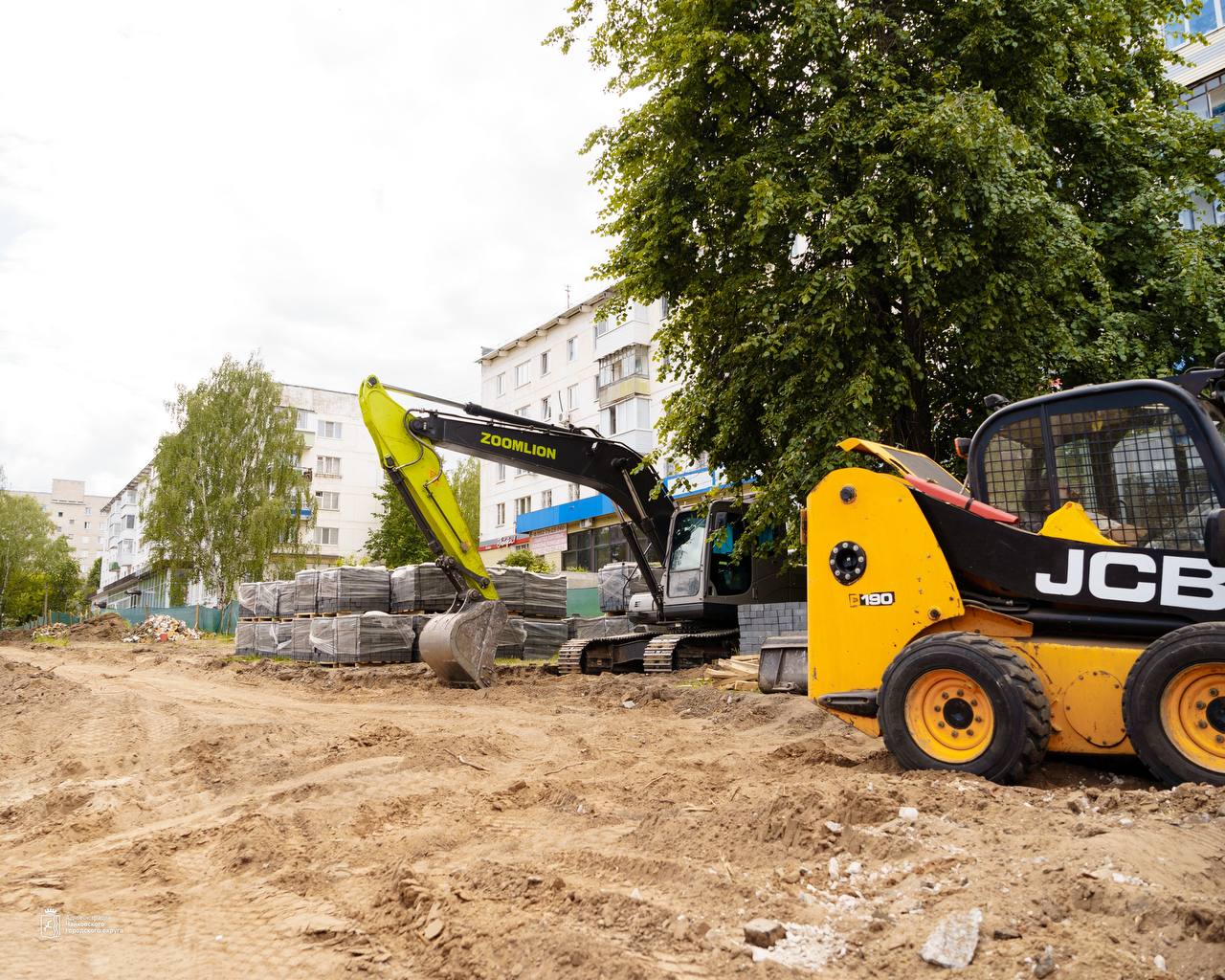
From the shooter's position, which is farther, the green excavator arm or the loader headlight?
the green excavator arm

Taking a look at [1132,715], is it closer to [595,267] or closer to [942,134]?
[942,134]

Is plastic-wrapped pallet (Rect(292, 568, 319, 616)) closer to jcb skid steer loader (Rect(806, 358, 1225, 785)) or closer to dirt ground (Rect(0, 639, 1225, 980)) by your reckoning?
dirt ground (Rect(0, 639, 1225, 980))

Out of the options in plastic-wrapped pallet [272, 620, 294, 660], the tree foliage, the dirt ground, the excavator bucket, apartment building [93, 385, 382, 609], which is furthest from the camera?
the tree foliage

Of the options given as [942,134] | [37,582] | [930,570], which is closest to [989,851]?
[930,570]

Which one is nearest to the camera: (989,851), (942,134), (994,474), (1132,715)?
(989,851)

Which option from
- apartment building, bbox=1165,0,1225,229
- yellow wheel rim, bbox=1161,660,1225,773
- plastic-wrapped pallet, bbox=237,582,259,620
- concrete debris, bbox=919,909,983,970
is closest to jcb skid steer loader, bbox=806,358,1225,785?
yellow wheel rim, bbox=1161,660,1225,773

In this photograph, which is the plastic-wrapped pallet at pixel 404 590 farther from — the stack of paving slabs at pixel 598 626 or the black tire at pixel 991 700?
the black tire at pixel 991 700

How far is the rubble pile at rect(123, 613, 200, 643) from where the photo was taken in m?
34.0

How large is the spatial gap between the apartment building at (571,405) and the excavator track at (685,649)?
16819mm

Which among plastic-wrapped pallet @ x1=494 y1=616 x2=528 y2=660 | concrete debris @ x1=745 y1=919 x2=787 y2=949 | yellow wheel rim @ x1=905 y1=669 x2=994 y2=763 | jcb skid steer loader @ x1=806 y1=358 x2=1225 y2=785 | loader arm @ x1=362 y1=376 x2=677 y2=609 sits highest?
loader arm @ x1=362 y1=376 x2=677 y2=609

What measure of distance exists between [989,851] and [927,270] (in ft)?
29.1

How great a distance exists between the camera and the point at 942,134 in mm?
10328

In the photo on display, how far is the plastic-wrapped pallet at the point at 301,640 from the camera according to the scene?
19078 millimetres

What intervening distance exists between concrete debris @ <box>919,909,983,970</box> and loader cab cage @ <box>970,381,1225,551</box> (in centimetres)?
322
